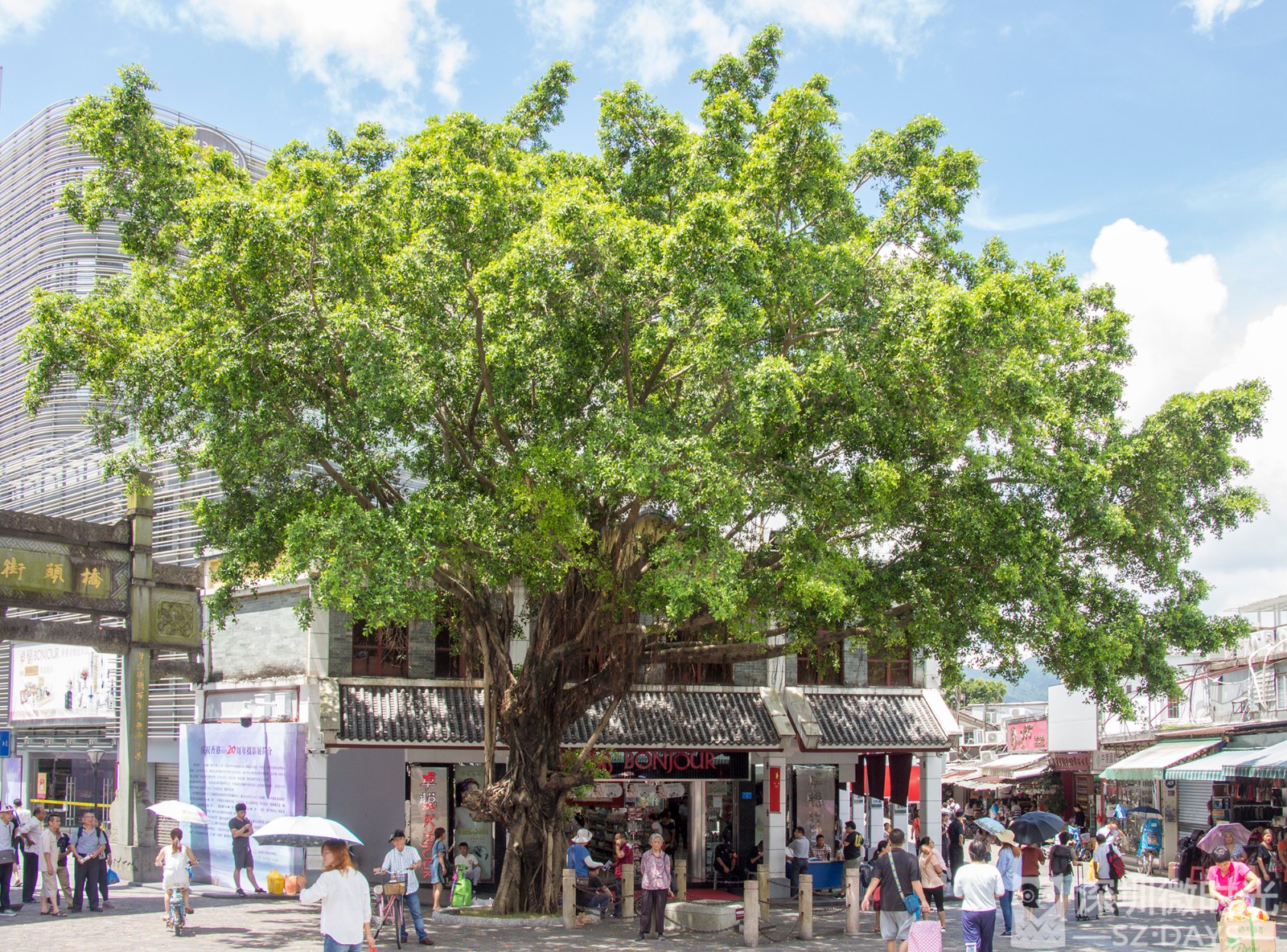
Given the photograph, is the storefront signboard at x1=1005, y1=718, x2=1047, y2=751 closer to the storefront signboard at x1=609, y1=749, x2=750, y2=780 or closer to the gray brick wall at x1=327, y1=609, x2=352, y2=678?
the storefront signboard at x1=609, y1=749, x2=750, y2=780

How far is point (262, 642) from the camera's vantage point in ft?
79.6

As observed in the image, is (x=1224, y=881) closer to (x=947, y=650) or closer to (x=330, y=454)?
(x=947, y=650)

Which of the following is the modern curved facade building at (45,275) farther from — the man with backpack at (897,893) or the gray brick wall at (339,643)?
the man with backpack at (897,893)

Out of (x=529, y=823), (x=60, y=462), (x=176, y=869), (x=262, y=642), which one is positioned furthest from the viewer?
(x=60, y=462)

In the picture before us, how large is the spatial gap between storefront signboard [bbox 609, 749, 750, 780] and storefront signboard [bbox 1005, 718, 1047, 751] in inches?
714

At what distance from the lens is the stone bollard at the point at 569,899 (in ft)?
60.7

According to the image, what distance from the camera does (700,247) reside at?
15.5 meters

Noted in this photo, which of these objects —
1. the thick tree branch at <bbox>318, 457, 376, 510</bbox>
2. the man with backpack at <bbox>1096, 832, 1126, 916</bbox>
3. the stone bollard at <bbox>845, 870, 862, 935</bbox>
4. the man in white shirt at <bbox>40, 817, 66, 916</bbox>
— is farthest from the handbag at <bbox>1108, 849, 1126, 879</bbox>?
the man in white shirt at <bbox>40, 817, 66, 916</bbox>

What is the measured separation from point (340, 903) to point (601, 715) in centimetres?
1417

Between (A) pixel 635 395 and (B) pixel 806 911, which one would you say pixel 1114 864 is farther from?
(A) pixel 635 395

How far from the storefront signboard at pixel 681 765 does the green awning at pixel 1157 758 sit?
9233mm

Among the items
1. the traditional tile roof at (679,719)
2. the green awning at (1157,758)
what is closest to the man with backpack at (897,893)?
the traditional tile roof at (679,719)

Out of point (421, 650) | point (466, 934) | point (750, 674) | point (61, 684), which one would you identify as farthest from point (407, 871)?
point (61, 684)

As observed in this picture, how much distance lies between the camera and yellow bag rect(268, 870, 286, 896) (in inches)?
875
